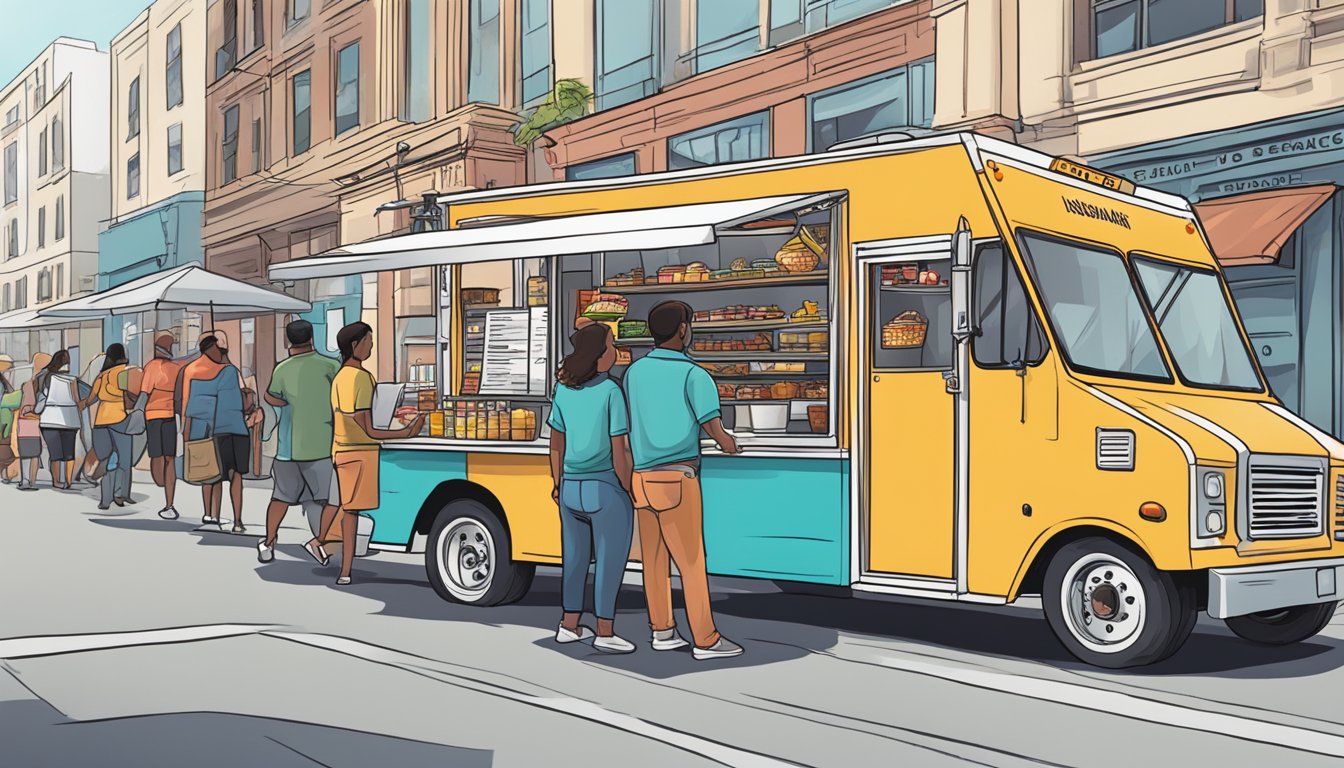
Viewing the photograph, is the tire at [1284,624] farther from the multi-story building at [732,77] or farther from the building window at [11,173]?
the building window at [11,173]

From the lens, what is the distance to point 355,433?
33.9 feet

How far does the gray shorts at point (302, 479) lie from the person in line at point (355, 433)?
1048 mm

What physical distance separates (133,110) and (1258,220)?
3389 centimetres

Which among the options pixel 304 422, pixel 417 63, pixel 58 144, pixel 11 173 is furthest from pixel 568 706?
pixel 11 173

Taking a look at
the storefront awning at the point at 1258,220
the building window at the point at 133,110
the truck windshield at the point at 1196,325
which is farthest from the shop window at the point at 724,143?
the building window at the point at 133,110

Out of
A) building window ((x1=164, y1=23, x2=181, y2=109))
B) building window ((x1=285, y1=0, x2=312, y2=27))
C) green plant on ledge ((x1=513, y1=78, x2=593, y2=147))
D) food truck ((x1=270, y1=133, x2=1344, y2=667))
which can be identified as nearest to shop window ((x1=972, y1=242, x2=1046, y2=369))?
food truck ((x1=270, y1=133, x2=1344, y2=667))

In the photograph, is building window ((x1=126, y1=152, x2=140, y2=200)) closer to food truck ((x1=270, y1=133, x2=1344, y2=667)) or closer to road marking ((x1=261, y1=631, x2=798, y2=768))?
food truck ((x1=270, y1=133, x2=1344, y2=667))

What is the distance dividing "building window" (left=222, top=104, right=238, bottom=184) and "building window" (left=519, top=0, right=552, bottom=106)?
1111 centimetres

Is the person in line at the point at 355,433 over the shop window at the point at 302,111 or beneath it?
beneath

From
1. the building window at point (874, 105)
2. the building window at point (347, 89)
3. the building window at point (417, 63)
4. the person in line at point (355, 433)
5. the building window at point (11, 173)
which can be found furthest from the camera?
the building window at point (11, 173)

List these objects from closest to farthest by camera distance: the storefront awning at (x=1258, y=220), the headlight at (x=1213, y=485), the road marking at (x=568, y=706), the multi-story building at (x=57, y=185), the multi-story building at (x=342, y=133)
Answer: the road marking at (x=568, y=706) < the headlight at (x=1213, y=485) < the storefront awning at (x=1258, y=220) < the multi-story building at (x=342, y=133) < the multi-story building at (x=57, y=185)

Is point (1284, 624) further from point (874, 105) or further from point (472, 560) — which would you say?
point (874, 105)

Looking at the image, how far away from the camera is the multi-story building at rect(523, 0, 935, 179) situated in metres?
16.3

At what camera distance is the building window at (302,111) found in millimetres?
27906
